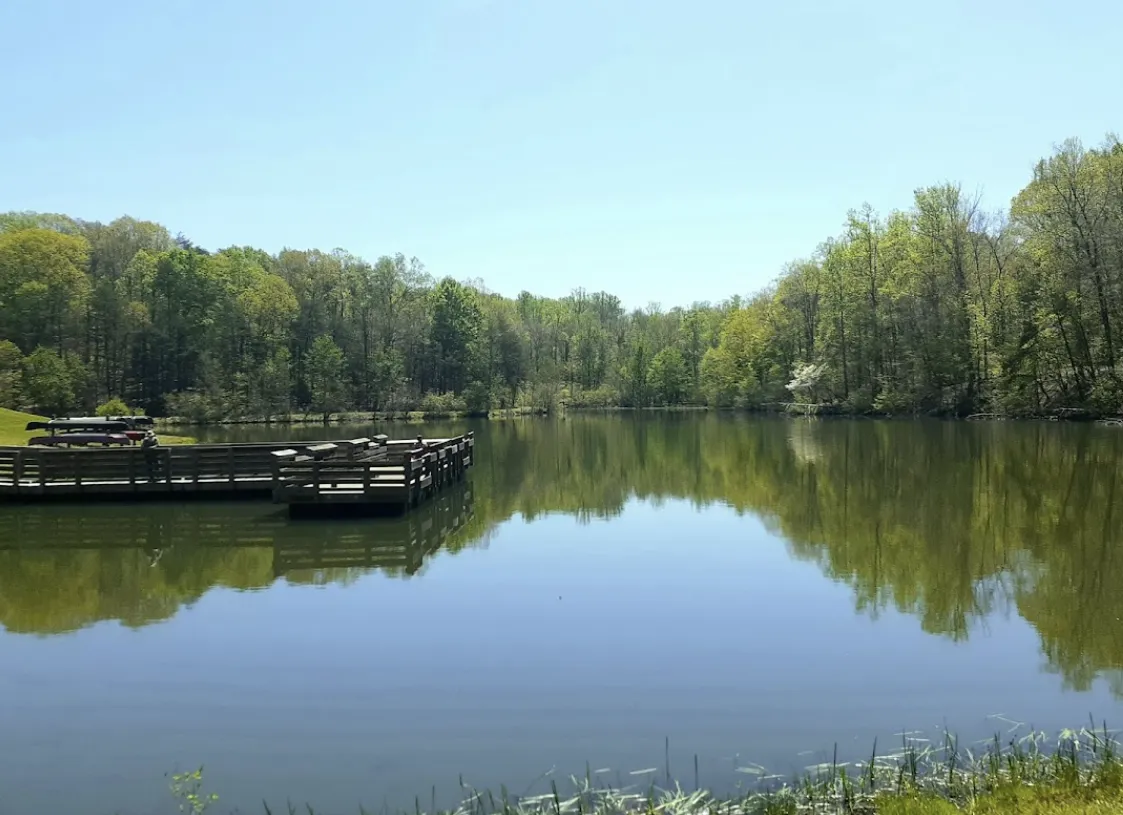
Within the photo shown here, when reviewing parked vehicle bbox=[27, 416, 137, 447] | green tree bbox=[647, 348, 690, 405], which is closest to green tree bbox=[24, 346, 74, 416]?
parked vehicle bbox=[27, 416, 137, 447]

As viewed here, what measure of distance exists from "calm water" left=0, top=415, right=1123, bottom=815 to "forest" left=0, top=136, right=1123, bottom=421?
113ft

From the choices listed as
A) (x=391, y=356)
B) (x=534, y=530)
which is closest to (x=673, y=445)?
(x=534, y=530)

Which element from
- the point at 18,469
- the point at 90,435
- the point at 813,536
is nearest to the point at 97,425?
the point at 90,435

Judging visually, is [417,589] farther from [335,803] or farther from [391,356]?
[391,356]

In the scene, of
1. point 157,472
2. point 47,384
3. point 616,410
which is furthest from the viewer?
point 616,410

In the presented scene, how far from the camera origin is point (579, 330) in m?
116

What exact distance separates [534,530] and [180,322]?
74.1 meters

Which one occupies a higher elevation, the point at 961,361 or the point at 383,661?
the point at 961,361

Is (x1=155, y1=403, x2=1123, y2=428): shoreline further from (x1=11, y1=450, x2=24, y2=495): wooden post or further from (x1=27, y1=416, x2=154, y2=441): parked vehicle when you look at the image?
(x1=11, y1=450, x2=24, y2=495): wooden post

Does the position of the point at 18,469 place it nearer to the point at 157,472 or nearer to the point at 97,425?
the point at 157,472

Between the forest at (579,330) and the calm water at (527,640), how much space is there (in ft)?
113

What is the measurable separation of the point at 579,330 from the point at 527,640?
10684 cm

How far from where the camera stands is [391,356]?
90312mm

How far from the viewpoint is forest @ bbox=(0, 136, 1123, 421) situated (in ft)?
161
